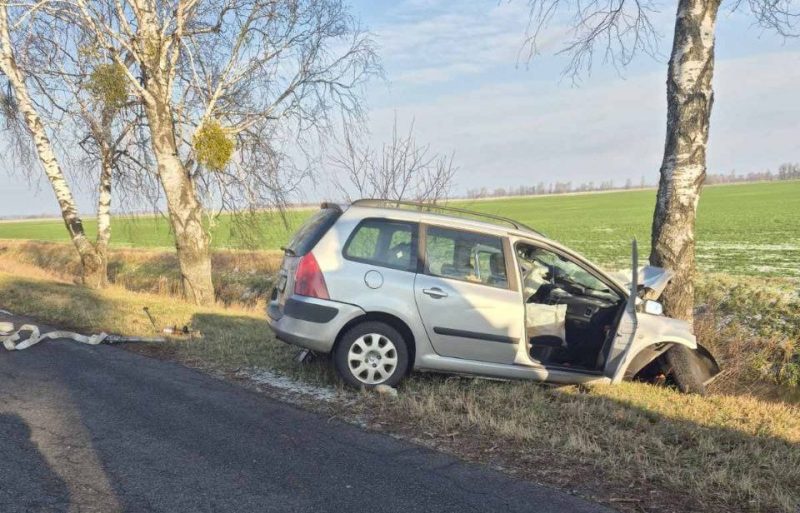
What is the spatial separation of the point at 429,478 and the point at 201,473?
56.1 inches

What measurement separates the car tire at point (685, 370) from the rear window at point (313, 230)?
3953mm

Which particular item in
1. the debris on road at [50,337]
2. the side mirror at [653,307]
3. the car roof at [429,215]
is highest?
the car roof at [429,215]

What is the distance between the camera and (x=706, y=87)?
7.09 m

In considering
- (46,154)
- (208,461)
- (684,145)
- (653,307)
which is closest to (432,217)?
(653,307)

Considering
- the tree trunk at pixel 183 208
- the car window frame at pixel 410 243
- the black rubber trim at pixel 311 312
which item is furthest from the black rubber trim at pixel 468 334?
Answer: the tree trunk at pixel 183 208

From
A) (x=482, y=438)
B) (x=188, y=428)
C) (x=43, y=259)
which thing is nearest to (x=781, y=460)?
(x=482, y=438)

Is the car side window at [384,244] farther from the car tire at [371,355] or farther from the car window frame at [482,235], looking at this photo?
the car tire at [371,355]

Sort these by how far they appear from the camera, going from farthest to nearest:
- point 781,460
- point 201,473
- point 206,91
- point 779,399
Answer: point 206,91, point 779,399, point 781,460, point 201,473

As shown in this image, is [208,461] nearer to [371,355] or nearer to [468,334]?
[371,355]

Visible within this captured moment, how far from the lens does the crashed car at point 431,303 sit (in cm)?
554

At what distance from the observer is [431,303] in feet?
18.3

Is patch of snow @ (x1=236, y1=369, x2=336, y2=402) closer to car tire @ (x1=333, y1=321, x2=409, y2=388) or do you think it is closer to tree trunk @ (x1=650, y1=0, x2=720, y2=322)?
car tire @ (x1=333, y1=321, x2=409, y2=388)

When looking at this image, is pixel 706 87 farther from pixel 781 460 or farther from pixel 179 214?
pixel 179 214

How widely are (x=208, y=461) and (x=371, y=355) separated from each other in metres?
2.02
